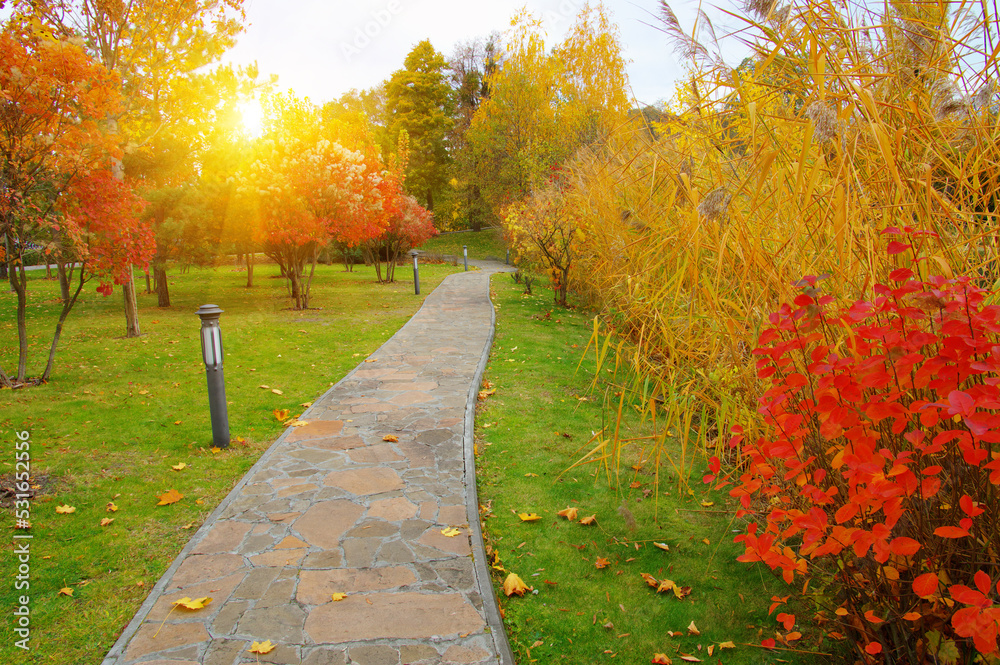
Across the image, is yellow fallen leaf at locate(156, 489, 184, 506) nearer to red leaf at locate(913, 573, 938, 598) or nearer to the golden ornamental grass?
the golden ornamental grass

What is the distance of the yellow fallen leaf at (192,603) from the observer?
2785 millimetres

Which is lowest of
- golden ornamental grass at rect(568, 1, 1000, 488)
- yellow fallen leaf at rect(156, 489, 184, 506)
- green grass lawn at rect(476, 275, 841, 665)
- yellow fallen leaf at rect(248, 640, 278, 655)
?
green grass lawn at rect(476, 275, 841, 665)

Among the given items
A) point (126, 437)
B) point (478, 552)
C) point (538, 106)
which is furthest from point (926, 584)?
point (538, 106)

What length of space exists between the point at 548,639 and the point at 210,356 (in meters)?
3.50

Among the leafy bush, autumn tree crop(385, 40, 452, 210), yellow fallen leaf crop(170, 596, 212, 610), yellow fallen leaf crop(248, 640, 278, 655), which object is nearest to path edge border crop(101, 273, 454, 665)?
yellow fallen leaf crop(170, 596, 212, 610)

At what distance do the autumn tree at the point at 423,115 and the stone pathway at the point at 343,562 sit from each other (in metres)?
34.0

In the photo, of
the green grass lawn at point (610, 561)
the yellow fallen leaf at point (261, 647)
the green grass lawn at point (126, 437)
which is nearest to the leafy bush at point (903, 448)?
the green grass lawn at point (610, 561)

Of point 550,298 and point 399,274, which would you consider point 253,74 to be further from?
point 399,274

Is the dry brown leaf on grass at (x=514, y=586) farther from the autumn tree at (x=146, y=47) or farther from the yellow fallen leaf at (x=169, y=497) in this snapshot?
the autumn tree at (x=146, y=47)

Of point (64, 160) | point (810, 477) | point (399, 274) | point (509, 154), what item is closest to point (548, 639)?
point (810, 477)

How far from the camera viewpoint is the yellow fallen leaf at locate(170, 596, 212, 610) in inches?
110

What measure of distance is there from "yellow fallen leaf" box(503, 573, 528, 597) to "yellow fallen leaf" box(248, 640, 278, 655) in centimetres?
112

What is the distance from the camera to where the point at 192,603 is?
2.80 metres

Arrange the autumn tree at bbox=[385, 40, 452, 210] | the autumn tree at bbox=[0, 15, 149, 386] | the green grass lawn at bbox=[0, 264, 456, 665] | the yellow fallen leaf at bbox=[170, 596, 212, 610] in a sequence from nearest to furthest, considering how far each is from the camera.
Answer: the yellow fallen leaf at bbox=[170, 596, 212, 610] → the green grass lawn at bbox=[0, 264, 456, 665] → the autumn tree at bbox=[0, 15, 149, 386] → the autumn tree at bbox=[385, 40, 452, 210]
